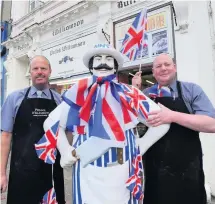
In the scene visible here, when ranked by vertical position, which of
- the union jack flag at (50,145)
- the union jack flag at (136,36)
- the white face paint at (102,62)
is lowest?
the union jack flag at (50,145)

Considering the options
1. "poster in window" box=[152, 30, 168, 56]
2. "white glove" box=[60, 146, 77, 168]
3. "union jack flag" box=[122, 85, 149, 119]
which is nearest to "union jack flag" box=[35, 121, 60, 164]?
"white glove" box=[60, 146, 77, 168]

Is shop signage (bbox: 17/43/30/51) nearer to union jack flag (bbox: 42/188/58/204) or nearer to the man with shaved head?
union jack flag (bbox: 42/188/58/204)

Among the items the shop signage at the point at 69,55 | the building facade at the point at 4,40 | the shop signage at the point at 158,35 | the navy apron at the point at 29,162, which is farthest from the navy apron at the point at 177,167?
the building facade at the point at 4,40

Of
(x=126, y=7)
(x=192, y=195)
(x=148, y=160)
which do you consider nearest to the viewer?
(x=192, y=195)

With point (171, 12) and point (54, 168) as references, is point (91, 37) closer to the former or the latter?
point (171, 12)

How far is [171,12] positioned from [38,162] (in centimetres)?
415

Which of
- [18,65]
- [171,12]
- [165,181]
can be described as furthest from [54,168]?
[18,65]

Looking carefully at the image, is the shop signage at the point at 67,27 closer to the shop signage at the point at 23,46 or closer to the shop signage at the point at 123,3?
the shop signage at the point at 123,3

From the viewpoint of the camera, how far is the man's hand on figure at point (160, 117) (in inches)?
63.1

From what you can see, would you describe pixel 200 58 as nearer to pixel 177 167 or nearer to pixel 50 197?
pixel 177 167

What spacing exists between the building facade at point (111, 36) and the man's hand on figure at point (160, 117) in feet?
3.50

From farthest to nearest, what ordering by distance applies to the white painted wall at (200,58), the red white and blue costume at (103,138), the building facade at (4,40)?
the building facade at (4,40)
the white painted wall at (200,58)
the red white and blue costume at (103,138)

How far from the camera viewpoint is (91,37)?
6.52 m

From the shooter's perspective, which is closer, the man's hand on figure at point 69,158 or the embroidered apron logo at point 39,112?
the man's hand on figure at point 69,158
